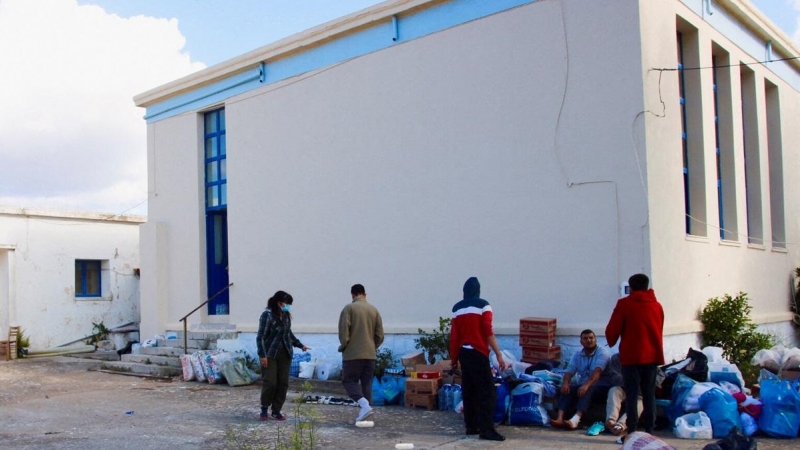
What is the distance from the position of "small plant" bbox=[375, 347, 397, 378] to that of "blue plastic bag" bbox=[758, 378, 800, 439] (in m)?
5.52

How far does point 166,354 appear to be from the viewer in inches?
605

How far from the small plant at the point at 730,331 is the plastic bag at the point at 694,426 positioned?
10.8ft

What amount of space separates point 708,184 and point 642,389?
197 inches

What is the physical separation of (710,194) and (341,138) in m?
6.48

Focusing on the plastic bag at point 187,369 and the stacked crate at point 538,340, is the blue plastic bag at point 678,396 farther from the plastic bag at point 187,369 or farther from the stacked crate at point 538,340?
the plastic bag at point 187,369

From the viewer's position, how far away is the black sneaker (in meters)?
8.04

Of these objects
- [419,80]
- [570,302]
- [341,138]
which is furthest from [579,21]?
[341,138]

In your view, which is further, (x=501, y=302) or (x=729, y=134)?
(x=729, y=134)

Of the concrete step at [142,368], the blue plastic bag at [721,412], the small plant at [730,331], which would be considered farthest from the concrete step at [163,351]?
the blue plastic bag at [721,412]

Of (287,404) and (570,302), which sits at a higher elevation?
(570,302)

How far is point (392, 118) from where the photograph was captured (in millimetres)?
12883

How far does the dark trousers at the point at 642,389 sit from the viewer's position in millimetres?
7773

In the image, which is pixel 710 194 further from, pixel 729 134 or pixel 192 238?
pixel 192 238

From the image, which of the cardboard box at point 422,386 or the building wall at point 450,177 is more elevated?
the building wall at point 450,177
